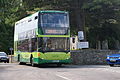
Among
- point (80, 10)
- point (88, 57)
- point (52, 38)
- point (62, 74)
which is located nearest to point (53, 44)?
point (52, 38)

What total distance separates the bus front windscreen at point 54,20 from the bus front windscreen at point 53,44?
1091 millimetres

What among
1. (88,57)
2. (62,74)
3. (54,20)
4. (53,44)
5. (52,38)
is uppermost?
(54,20)

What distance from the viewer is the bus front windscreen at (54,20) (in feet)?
82.6

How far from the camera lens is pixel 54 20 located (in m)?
25.4

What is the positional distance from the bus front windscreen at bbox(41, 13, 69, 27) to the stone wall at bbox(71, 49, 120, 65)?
7.50m

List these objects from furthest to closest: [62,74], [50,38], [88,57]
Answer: [88,57] → [50,38] → [62,74]

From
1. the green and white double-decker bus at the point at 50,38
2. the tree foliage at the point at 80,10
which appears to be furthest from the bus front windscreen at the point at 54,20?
the tree foliage at the point at 80,10

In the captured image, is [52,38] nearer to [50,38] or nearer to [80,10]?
[50,38]

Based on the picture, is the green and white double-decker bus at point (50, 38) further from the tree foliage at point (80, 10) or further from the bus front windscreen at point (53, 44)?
the tree foliage at point (80, 10)

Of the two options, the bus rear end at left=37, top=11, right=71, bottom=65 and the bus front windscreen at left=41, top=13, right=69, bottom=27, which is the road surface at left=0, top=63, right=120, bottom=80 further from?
the bus front windscreen at left=41, top=13, right=69, bottom=27

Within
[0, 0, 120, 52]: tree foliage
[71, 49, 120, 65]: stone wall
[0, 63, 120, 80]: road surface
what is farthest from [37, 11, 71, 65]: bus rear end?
[0, 0, 120, 52]: tree foliage

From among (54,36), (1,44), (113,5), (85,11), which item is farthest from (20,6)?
(1,44)

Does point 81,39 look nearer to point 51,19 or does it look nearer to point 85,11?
point 85,11

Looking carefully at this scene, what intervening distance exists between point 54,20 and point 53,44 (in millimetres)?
1888
